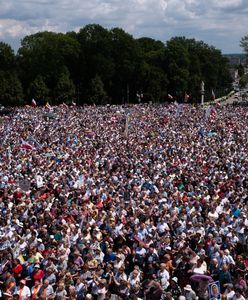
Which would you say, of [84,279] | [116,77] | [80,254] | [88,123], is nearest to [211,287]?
[84,279]

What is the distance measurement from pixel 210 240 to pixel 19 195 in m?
9.14

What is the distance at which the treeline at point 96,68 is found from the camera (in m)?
83.9

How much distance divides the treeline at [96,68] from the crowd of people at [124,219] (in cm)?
4774

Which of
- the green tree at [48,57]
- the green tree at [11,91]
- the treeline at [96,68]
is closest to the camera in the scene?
the green tree at [11,91]

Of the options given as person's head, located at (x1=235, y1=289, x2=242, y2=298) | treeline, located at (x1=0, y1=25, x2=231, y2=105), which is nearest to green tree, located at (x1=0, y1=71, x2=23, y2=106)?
treeline, located at (x1=0, y1=25, x2=231, y2=105)

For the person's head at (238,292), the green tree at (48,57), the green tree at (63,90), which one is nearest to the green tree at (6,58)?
the green tree at (48,57)

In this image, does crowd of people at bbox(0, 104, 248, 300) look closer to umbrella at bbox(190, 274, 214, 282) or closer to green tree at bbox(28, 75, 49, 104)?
umbrella at bbox(190, 274, 214, 282)

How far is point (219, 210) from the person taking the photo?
18.7 metres

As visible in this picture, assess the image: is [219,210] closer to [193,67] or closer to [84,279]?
[84,279]

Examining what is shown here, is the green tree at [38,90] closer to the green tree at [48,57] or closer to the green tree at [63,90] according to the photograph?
the green tree at [63,90]

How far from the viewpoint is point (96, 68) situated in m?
87.3

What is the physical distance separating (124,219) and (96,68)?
71455 millimetres

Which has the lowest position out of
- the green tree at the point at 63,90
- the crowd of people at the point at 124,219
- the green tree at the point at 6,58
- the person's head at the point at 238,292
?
the crowd of people at the point at 124,219

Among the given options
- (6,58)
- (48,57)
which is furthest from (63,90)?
(6,58)
